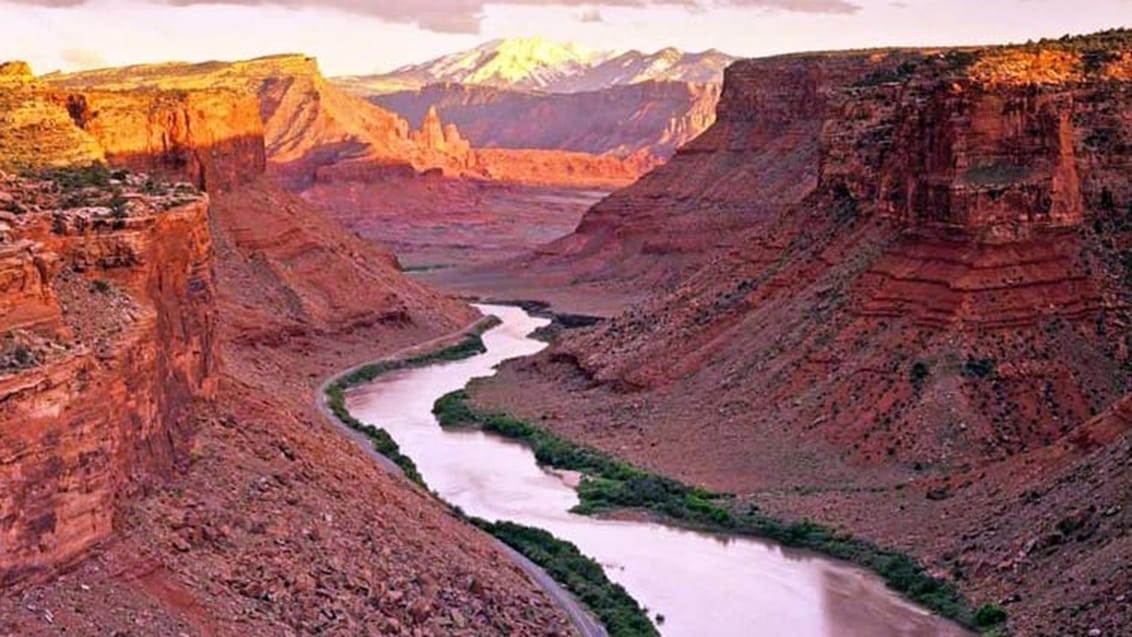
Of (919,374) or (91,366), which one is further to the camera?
(919,374)

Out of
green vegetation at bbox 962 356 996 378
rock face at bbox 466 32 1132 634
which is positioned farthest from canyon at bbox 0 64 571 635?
green vegetation at bbox 962 356 996 378

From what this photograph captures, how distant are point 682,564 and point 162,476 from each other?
17.1 meters

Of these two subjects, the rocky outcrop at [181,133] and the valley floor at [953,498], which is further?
the rocky outcrop at [181,133]

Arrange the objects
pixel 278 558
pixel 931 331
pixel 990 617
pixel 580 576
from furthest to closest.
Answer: pixel 931 331 < pixel 580 576 < pixel 990 617 < pixel 278 558

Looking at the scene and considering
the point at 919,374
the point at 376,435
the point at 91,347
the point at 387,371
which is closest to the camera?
the point at 91,347

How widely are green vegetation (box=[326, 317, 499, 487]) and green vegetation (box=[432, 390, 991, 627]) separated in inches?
159

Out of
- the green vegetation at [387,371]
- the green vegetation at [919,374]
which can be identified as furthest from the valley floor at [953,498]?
the green vegetation at [387,371]


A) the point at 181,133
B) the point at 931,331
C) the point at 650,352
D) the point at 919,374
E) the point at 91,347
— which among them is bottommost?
the point at 650,352

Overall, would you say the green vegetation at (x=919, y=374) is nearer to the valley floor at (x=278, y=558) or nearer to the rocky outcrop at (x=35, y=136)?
the valley floor at (x=278, y=558)

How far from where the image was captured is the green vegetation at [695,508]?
34.5 metres

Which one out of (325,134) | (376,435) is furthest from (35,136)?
(325,134)

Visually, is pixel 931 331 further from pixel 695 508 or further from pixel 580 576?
pixel 580 576

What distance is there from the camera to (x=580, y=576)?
117 feet

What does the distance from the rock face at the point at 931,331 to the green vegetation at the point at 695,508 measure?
31.3 inches
